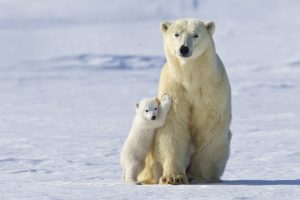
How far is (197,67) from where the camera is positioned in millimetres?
5359

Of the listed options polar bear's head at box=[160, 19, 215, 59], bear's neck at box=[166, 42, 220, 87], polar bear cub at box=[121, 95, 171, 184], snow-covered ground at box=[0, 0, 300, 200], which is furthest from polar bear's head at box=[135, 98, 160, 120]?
snow-covered ground at box=[0, 0, 300, 200]

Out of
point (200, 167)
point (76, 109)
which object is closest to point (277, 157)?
point (200, 167)

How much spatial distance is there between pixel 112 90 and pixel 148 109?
39.9ft

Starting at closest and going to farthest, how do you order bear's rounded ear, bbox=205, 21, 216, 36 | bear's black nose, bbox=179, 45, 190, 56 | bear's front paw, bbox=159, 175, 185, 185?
bear's black nose, bbox=179, 45, 190, 56, bear's front paw, bbox=159, 175, 185, 185, bear's rounded ear, bbox=205, 21, 216, 36

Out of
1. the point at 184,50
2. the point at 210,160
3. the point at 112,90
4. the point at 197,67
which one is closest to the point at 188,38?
the point at 184,50

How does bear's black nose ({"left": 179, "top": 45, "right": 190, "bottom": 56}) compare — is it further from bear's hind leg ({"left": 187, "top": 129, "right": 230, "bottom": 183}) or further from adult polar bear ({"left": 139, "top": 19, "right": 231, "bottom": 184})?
bear's hind leg ({"left": 187, "top": 129, "right": 230, "bottom": 183})

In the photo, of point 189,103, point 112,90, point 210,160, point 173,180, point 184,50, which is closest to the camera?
point 184,50

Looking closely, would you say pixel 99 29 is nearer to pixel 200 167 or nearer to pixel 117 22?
pixel 117 22

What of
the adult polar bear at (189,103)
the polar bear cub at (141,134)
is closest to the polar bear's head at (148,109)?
the polar bear cub at (141,134)

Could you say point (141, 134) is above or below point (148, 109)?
below

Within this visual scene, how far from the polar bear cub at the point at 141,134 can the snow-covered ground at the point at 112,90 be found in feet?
0.45

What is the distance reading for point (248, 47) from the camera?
23266 millimetres

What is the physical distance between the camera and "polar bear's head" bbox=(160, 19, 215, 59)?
516cm

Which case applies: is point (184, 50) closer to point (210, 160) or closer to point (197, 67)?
point (197, 67)
